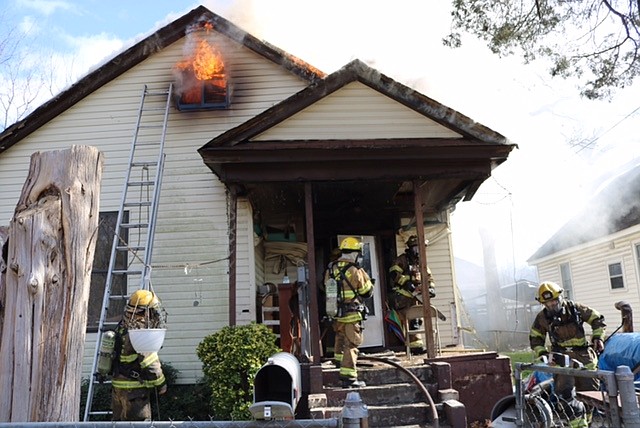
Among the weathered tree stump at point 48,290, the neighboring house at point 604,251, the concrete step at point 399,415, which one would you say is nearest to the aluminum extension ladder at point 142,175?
the concrete step at point 399,415

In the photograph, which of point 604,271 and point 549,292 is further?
point 604,271

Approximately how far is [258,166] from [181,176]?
251 cm

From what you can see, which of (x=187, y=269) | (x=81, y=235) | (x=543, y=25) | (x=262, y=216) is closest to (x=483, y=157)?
(x=543, y=25)

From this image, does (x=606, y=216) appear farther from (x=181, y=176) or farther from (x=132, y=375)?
(x=132, y=375)

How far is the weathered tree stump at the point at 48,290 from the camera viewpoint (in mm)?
2916

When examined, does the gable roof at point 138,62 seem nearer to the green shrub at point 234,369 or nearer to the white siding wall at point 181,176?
the white siding wall at point 181,176

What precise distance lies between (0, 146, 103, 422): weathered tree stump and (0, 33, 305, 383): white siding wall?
5676 mm

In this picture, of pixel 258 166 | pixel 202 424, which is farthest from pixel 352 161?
pixel 202 424

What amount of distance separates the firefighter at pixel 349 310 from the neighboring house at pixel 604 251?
11.6m

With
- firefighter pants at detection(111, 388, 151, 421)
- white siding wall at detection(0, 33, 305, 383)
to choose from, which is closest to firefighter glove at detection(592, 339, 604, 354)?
white siding wall at detection(0, 33, 305, 383)

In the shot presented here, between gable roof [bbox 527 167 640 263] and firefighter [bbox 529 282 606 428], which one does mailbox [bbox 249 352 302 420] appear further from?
gable roof [bbox 527 167 640 263]

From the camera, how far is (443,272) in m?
10.2

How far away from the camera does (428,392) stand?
636 cm

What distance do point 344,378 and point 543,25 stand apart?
22.1 feet
